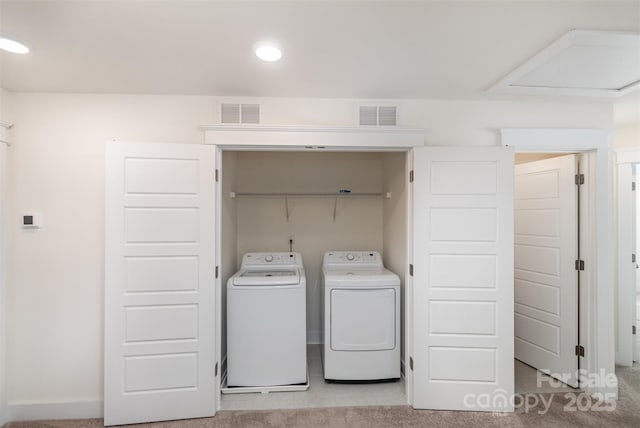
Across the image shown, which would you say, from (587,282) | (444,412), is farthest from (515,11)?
(444,412)

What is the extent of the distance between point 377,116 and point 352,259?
152 centimetres

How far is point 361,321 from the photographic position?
2531 mm

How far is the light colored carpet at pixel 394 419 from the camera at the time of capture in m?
2.08

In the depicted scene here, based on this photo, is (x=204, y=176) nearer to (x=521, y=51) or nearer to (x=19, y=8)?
(x=19, y=8)

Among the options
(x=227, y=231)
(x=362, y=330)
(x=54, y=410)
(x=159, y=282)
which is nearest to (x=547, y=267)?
(x=362, y=330)

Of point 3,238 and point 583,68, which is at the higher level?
point 583,68

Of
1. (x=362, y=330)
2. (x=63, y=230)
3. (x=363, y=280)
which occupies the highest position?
(x=63, y=230)

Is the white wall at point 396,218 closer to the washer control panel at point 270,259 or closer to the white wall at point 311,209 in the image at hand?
the white wall at point 311,209

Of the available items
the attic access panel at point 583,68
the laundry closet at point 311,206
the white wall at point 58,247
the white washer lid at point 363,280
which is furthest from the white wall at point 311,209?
the attic access panel at point 583,68

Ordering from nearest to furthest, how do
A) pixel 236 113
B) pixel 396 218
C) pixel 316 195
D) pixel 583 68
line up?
pixel 583 68 < pixel 236 113 < pixel 396 218 < pixel 316 195

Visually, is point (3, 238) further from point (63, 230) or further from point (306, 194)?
point (306, 194)

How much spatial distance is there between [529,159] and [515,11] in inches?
96.0

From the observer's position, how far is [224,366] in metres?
2.77

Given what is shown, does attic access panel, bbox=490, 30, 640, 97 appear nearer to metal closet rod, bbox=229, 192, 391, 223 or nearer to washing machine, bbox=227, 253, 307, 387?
metal closet rod, bbox=229, 192, 391, 223
